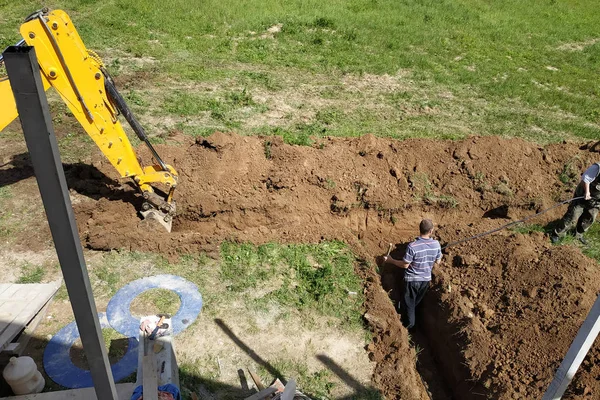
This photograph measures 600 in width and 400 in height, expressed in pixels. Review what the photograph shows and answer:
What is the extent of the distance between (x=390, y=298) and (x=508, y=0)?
Result: 19.6 m

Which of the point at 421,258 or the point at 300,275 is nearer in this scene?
the point at 421,258

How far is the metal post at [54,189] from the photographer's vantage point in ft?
7.82

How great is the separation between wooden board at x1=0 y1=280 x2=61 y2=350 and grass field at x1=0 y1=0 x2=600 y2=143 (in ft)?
18.0

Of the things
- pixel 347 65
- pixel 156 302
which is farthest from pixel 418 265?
pixel 347 65

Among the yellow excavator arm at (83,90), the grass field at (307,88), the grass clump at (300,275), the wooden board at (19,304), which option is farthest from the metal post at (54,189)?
the yellow excavator arm at (83,90)

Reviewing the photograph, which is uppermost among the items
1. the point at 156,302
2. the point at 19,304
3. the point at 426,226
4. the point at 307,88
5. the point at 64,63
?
the point at 64,63

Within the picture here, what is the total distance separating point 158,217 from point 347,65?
9291 millimetres

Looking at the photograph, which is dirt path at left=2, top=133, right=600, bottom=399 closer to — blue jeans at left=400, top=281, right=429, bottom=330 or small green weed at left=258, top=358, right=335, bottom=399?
blue jeans at left=400, top=281, right=429, bottom=330

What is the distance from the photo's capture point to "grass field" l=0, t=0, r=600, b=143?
41.2 feet

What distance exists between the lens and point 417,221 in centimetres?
973

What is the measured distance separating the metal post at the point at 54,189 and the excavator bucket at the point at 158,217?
5.40m

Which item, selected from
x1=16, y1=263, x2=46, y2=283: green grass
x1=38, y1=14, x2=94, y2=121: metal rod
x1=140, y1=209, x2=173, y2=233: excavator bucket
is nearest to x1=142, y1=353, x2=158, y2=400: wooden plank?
x1=16, y1=263, x2=46, y2=283: green grass

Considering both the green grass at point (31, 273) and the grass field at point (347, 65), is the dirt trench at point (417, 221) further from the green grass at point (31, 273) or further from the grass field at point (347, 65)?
the grass field at point (347, 65)

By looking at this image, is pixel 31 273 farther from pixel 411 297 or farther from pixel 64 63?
pixel 411 297
